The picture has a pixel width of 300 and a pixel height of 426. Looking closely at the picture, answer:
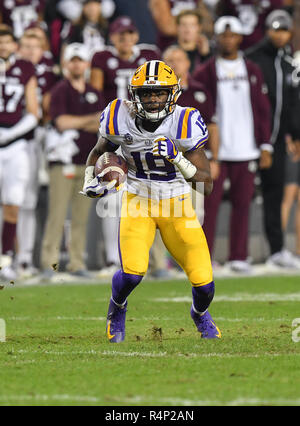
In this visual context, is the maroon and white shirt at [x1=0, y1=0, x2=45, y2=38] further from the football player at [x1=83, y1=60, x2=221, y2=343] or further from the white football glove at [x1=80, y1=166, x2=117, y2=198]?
the white football glove at [x1=80, y1=166, x2=117, y2=198]

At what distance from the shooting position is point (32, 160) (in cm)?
925

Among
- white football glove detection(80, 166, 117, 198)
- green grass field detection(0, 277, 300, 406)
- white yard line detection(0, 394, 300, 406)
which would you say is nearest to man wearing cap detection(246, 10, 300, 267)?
green grass field detection(0, 277, 300, 406)

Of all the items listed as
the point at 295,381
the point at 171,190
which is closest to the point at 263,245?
the point at 171,190

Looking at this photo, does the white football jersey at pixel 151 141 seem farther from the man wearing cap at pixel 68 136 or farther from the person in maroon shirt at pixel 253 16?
the person in maroon shirt at pixel 253 16

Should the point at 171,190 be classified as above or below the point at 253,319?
above

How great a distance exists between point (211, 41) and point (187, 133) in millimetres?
5162

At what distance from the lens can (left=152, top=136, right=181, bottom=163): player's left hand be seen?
5.55 meters

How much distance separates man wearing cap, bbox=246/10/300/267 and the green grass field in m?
1.54

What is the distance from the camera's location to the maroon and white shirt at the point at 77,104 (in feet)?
30.0

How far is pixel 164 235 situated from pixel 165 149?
0.57m

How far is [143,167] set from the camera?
594 centimetres
